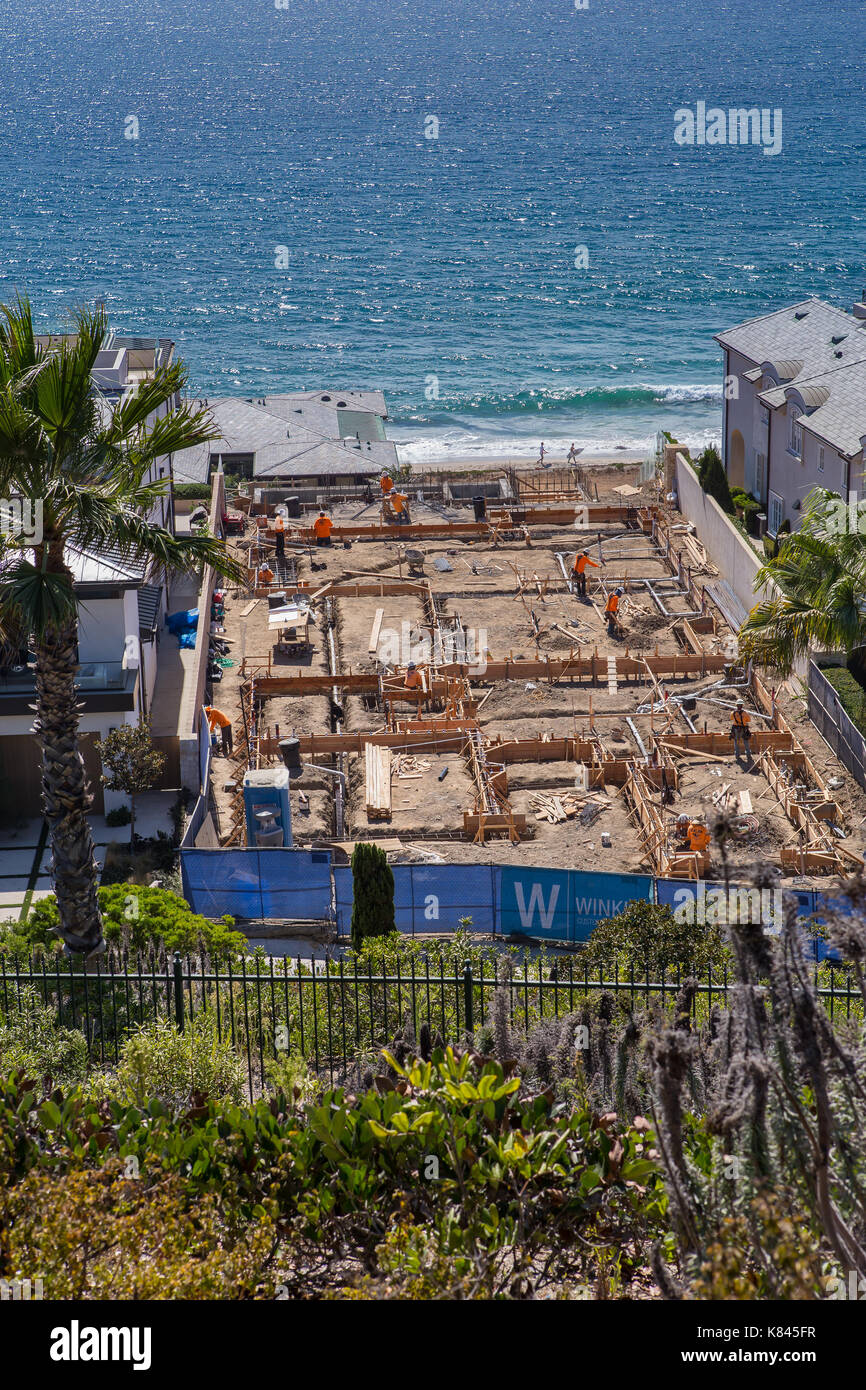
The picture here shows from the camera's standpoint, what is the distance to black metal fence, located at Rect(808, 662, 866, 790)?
103 feet

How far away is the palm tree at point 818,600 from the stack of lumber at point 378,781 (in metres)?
8.08

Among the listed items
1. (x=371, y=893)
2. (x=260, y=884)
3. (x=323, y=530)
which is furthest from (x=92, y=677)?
(x=323, y=530)

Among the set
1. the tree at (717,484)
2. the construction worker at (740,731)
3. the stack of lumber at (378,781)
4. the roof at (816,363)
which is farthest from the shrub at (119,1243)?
the tree at (717,484)

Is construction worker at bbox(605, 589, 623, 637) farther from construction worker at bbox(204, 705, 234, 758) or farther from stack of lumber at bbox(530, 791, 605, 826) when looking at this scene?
construction worker at bbox(204, 705, 234, 758)

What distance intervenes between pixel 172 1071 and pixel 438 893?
32.0 ft

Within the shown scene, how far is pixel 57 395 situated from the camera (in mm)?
17766

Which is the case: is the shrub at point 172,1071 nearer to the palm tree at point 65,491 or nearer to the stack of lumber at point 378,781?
the palm tree at point 65,491

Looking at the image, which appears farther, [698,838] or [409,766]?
[409,766]

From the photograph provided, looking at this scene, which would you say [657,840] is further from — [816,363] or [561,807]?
[816,363]

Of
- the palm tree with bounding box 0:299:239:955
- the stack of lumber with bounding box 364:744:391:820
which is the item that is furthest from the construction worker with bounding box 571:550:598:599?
the palm tree with bounding box 0:299:239:955

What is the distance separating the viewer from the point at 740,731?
3388cm
